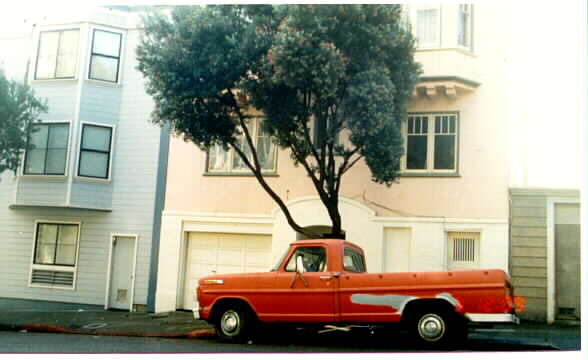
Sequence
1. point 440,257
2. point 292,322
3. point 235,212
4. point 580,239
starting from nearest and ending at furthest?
point 292,322
point 580,239
point 440,257
point 235,212

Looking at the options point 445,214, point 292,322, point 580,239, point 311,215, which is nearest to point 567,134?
point 580,239

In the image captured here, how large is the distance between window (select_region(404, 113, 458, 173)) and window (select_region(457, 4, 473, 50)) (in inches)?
54.2

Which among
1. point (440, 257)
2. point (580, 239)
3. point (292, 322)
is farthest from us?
point (440, 257)

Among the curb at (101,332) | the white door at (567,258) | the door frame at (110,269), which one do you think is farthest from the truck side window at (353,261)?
the door frame at (110,269)

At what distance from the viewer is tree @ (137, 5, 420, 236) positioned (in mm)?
11109

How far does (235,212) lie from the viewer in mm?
13203

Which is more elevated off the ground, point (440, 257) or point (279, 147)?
point (279, 147)

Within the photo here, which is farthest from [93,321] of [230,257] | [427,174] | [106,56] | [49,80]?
[427,174]

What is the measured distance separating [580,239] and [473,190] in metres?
2.12

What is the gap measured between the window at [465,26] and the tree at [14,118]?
332 inches

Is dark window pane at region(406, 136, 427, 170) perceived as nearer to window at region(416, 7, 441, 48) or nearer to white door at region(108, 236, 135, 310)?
window at region(416, 7, 441, 48)

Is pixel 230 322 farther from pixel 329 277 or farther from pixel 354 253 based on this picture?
pixel 354 253

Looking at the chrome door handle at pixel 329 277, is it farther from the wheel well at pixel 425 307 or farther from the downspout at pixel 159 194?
the downspout at pixel 159 194

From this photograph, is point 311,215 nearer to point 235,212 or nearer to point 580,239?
point 235,212
